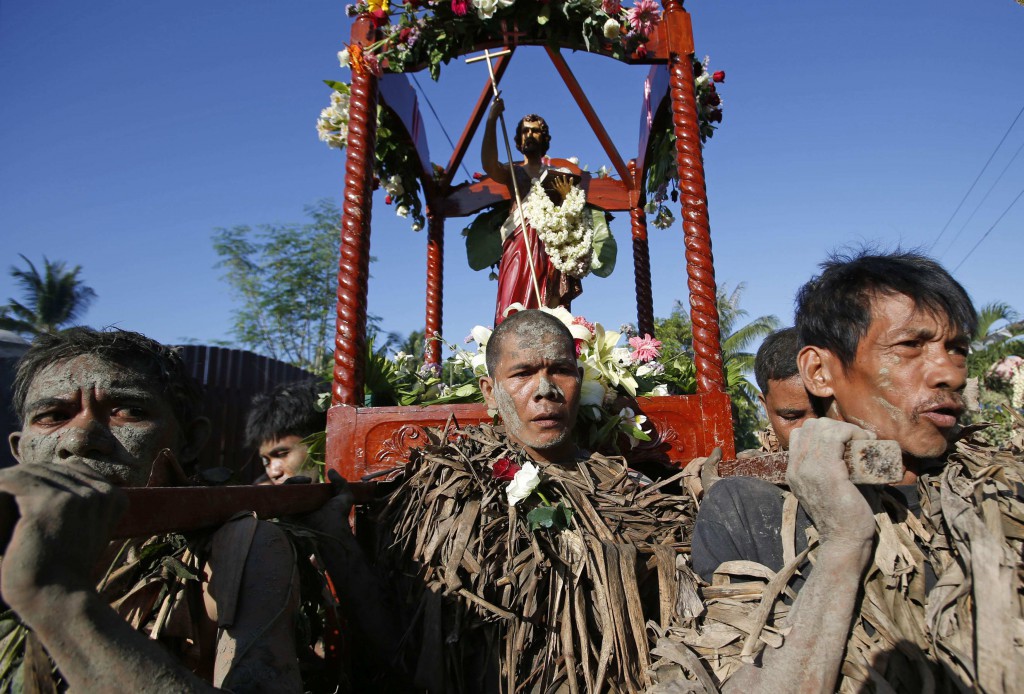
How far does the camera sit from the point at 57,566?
1108 millimetres

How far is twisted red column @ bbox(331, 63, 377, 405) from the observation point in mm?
3615

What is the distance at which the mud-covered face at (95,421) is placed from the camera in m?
1.82

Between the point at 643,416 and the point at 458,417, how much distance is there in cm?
97

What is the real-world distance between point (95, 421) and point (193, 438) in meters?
0.44

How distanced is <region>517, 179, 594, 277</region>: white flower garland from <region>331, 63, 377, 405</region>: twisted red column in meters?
1.18

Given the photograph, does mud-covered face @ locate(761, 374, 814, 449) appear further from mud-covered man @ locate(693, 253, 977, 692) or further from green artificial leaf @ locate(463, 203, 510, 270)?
green artificial leaf @ locate(463, 203, 510, 270)

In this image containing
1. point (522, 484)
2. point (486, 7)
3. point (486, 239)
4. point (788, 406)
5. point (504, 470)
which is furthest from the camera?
point (486, 239)

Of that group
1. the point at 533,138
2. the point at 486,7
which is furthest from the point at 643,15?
the point at 533,138

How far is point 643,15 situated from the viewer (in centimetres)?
395

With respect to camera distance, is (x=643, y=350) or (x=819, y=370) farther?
(x=643, y=350)

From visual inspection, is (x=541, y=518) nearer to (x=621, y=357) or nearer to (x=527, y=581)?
(x=527, y=581)

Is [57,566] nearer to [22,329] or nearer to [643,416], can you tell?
[643,416]

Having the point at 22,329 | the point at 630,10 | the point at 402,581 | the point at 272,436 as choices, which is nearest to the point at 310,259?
the point at 22,329

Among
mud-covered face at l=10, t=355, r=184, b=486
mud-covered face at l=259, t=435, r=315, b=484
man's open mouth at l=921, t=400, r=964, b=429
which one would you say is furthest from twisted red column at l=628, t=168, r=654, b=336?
mud-covered face at l=10, t=355, r=184, b=486
